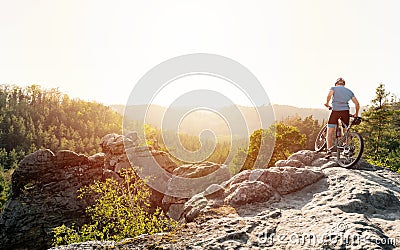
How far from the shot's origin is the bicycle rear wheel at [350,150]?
389 inches

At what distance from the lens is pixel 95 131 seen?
108m

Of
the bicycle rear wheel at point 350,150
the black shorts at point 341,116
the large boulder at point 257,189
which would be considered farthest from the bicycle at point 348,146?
the large boulder at point 257,189

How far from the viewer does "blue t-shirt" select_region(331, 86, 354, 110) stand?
10.6 meters

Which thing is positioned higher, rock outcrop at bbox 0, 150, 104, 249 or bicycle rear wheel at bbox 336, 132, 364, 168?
bicycle rear wheel at bbox 336, 132, 364, 168

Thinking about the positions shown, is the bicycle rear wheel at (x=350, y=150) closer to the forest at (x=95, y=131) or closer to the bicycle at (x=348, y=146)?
the bicycle at (x=348, y=146)

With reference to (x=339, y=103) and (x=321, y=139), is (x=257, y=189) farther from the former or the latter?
(x=321, y=139)

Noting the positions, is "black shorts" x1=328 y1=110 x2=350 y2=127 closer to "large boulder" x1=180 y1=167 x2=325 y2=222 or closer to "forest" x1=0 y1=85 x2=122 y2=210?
"large boulder" x1=180 y1=167 x2=325 y2=222

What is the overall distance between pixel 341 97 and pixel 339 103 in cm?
22

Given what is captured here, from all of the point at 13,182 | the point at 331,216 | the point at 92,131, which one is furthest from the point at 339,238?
the point at 92,131

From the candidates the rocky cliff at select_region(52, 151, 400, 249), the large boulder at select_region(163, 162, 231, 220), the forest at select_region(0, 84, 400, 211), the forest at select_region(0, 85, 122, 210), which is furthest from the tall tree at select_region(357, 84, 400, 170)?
the forest at select_region(0, 85, 122, 210)

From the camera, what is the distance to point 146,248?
5.97 metres

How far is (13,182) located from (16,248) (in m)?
5.70

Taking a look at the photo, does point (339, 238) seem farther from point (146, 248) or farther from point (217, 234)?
point (146, 248)

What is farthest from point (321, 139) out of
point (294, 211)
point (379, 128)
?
point (379, 128)
